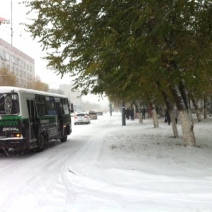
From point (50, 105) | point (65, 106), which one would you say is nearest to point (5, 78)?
point (65, 106)

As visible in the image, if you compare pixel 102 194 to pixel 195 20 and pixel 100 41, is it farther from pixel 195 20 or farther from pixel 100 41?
pixel 195 20

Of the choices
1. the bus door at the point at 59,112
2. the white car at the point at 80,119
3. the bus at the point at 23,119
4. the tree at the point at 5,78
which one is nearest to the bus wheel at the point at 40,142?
the bus at the point at 23,119

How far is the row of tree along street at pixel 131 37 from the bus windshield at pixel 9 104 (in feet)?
6.25

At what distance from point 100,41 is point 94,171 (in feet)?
13.3

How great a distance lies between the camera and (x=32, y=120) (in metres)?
13.4

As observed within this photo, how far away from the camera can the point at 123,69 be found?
10812mm

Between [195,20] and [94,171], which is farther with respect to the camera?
[195,20]

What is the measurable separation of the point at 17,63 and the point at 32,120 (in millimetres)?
79856

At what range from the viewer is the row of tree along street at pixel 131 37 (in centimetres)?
975

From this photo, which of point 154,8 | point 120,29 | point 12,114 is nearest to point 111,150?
point 12,114

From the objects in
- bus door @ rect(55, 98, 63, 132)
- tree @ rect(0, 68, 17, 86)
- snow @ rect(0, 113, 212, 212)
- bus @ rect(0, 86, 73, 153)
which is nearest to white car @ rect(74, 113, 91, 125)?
bus door @ rect(55, 98, 63, 132)

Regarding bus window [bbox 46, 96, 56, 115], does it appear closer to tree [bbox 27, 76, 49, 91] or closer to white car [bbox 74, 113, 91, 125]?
white car [bbox 74, 113, 91, 125]

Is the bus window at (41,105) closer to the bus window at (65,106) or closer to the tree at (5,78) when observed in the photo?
the bus window at (65,106)

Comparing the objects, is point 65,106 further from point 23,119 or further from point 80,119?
point 80,119
